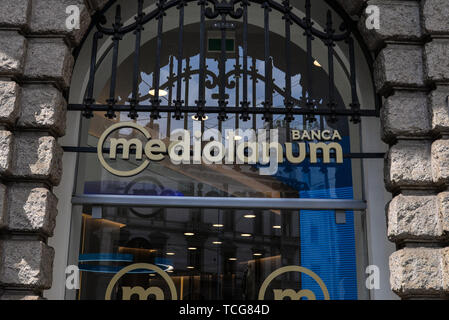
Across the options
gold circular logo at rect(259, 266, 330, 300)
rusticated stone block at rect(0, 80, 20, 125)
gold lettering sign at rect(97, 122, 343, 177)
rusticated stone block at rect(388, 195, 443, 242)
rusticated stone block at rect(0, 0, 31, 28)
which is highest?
rusticated stone block at rect(0, 0, 31, 28)

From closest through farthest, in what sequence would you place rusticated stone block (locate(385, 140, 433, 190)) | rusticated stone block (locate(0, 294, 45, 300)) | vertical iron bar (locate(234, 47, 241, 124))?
rusticated stone block (locate(0, 294, 45, 300)) → rusticated stone block (locate(385, 140, 433, 190)) → vertical iron bar (locate(234, 47, 241, 124))

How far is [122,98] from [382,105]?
321 cm

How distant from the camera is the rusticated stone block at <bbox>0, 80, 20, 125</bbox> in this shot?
5.34 meters

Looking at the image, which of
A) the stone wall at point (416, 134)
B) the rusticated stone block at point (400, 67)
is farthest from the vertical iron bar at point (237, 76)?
the rusticated stone block at point (400, 67)

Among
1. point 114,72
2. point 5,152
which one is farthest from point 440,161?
point 5,152

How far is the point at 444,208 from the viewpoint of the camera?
5.20 meters

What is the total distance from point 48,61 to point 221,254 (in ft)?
9.54

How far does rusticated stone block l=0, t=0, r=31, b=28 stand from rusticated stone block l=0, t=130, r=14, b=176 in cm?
121

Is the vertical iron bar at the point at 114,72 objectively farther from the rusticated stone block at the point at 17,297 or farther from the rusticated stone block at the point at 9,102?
the rusticated stone block at the point at 17,297

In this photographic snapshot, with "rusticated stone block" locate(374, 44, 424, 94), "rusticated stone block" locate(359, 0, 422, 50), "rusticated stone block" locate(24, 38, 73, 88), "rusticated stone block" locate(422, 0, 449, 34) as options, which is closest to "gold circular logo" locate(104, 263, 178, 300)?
"rusticated stone block" locate(24, 38, 73, 88)

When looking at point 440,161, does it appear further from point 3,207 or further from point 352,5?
point 3,207

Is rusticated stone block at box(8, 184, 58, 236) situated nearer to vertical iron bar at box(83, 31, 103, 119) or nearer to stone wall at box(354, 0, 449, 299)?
vertical iron bar at box(83, 31, 103, 119)

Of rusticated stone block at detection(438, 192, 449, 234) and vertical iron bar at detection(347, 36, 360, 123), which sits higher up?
vertical iron bar at detection(347, 36, 360, 123)

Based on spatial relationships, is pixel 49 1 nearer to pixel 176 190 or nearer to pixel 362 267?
pixel 176 190
